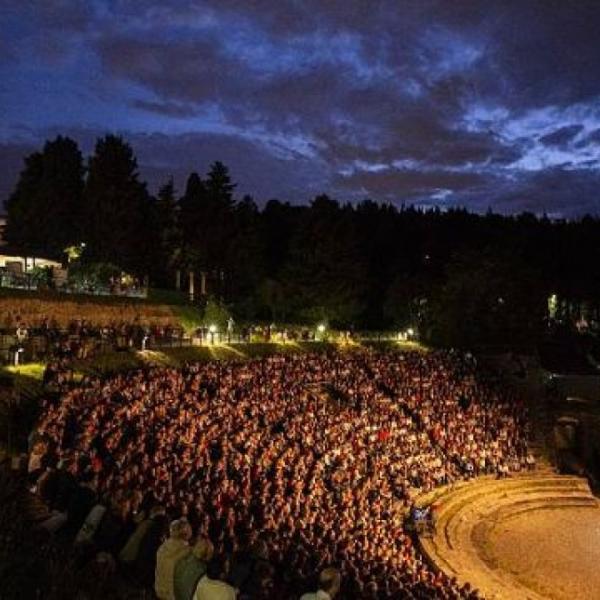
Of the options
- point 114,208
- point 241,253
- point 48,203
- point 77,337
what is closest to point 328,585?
point 77,337

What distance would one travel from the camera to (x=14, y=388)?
19.5 metres

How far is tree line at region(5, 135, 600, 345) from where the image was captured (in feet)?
156

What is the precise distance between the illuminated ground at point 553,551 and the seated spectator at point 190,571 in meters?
15.5

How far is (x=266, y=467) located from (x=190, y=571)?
12.3 meters

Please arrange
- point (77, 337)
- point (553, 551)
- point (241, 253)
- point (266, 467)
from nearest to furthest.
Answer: point (266, 467)
point (553, 551)
point (77, 337)
point (241, 253)

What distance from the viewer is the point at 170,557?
27.8ft

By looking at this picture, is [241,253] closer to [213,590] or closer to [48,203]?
[48,203]

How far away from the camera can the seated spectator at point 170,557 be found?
847 centimetres

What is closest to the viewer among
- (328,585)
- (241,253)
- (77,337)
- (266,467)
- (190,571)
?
(328,585)

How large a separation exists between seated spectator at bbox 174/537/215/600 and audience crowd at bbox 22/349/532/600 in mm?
14

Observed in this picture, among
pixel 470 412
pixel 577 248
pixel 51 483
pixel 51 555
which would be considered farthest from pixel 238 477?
pixel 577 248

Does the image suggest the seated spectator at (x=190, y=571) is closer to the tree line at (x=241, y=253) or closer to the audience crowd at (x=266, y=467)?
the audience crowd at (x=266, y=467)

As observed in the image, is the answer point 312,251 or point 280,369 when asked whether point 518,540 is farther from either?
point 312,251

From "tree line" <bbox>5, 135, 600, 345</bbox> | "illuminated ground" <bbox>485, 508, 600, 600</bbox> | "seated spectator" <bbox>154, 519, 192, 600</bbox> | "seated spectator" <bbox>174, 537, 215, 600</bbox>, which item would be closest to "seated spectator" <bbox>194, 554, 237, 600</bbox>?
"seated spectator" <bbox>174, 537, 215, 600</bbox>
